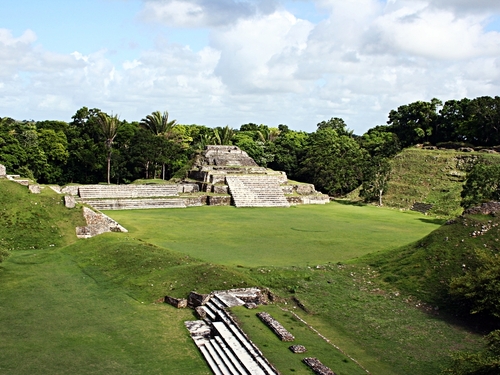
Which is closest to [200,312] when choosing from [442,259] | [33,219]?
[442,259]

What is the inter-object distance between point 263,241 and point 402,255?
659 cm

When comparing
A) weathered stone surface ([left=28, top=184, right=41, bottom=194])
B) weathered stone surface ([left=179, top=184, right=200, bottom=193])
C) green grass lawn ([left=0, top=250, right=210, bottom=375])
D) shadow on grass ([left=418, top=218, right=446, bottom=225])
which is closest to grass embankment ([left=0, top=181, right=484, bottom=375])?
green grass lawn ([left=0, top=250, right=210, bottom=375])

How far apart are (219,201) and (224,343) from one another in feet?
76.0

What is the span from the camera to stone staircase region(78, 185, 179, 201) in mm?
31250

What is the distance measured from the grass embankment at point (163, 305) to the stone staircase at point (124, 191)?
29.0 feet

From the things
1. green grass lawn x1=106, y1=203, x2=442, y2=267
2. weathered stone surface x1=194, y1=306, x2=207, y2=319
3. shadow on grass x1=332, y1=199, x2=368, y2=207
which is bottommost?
weathered stone surface x1=194, y1=306, x2=207, y2=319

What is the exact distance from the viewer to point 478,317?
12.3 m

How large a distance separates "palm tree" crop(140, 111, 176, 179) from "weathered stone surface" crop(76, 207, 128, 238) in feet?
85.8

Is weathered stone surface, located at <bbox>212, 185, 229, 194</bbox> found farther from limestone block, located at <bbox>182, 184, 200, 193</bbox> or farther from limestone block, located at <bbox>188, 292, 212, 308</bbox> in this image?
limestone block, located at <bbox>188, 292, 212, 308</bbox>

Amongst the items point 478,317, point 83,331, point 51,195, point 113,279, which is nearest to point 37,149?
point 51,195

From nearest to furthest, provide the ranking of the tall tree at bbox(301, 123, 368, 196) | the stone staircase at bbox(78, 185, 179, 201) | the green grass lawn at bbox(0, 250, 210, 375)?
1. the green grass lawn at bbox(0, 250, 210, 375)
2. the stone staircase at bbox(78, 185, 179, 201)
3. the tall tree at bbox(301, 123, 368, 196)

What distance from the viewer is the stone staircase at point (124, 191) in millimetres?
31250

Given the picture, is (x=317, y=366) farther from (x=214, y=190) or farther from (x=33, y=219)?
(x=214, y=190)

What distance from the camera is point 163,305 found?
1330 cm
